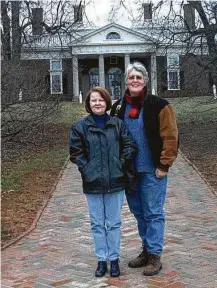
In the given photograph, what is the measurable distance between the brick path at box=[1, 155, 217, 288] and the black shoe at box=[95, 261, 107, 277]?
0.06m

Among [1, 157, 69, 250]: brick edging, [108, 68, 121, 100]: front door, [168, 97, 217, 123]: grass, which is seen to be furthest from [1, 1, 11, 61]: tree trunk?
[108, 68, 121, 100]: front door

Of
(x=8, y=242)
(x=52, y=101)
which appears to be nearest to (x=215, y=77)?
(x=52, y=101)

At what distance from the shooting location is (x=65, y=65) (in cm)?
4875

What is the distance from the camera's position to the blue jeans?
16.5 ft

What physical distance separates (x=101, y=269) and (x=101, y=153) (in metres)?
1.12

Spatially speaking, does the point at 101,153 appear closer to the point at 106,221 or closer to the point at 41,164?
the point at 106,221

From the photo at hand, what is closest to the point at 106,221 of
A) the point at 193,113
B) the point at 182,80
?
the point at 182,80

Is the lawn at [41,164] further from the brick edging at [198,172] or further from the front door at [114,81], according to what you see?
the front door at [114,81]

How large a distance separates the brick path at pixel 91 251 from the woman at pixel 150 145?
0.34m

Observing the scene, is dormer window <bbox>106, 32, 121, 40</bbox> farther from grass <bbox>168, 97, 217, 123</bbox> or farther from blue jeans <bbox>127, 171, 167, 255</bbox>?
blue jeans <bbox>127, 171, 167, 255</bbox>

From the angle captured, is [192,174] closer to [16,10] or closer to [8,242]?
[8,242]

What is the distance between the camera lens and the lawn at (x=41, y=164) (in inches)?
310

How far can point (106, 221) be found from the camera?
5.06 metres

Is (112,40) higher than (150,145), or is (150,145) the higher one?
(112,40)
